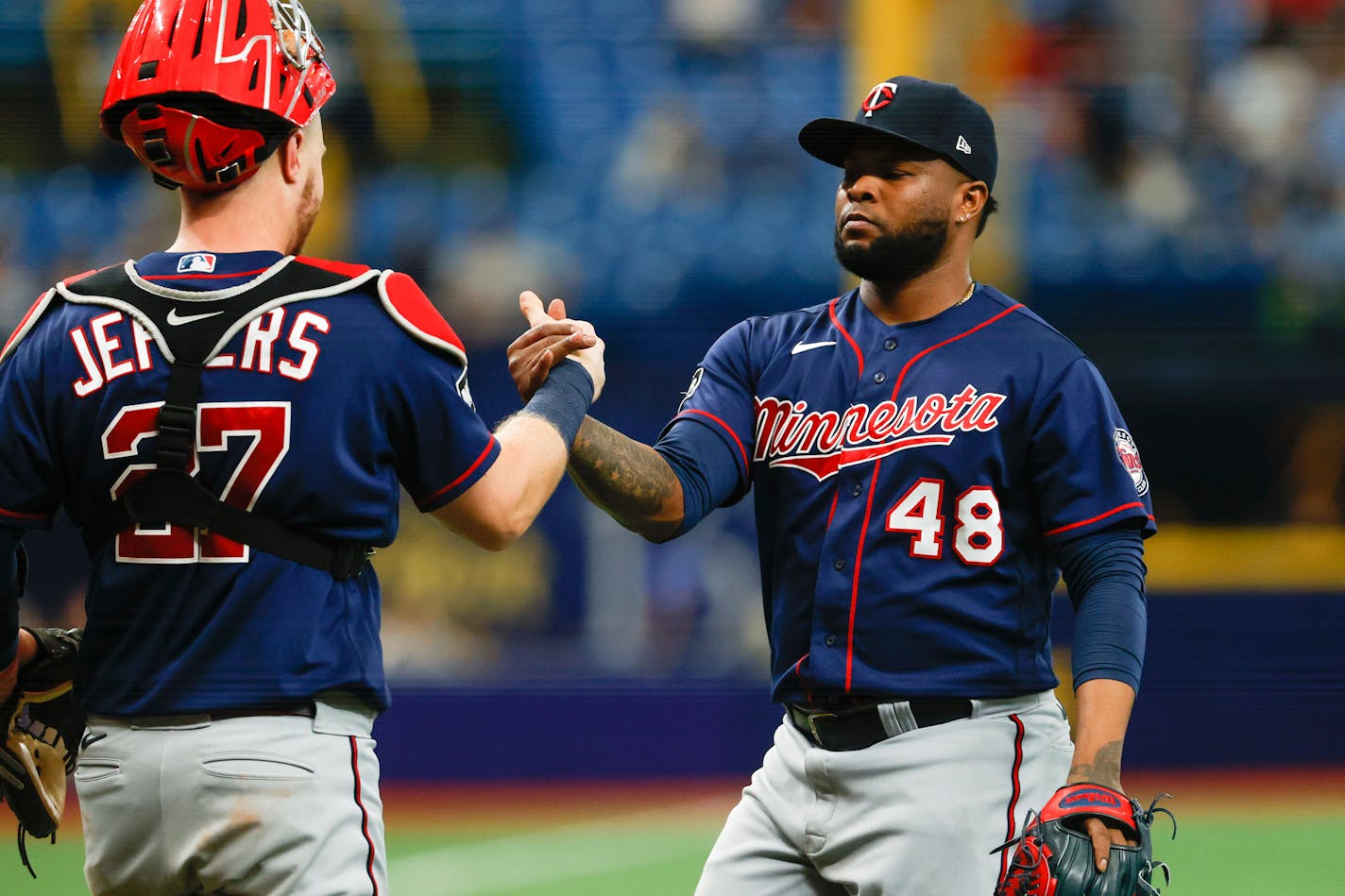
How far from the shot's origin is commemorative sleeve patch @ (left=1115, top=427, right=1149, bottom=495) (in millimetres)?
2578

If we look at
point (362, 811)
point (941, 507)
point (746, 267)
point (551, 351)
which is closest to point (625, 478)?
point (551, 351)

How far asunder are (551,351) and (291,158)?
576mm

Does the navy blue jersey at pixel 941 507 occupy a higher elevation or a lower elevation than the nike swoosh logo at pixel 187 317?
lower

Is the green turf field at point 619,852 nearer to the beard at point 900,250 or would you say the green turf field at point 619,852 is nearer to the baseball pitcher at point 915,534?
the baseball pitcher at point 915,534

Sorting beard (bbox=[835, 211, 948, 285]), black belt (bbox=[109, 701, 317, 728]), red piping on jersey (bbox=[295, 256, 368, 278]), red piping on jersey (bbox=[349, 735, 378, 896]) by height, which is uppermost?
red piping on jersey (bbox=[295, 256, 368, 278])

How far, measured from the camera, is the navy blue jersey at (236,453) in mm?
1864

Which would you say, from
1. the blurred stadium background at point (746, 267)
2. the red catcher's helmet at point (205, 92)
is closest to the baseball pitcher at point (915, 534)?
the red catcher's helmet at point (205, 92)

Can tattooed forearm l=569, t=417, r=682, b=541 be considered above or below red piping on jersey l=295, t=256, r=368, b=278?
below

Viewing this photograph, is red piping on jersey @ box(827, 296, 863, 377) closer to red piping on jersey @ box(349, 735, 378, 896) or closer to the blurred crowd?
red piping on jersey @ box(349, 735, 378, 896)

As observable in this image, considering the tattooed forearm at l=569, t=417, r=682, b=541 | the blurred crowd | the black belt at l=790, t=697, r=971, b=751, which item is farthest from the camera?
the blurred crowd

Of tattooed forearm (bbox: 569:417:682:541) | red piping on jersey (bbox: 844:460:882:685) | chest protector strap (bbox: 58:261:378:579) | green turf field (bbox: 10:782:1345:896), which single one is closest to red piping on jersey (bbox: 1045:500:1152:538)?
red piping on jersey (bbox: 844:460:882:685)

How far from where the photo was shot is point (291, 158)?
2043 millimetres

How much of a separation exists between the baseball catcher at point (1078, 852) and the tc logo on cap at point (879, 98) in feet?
4.05

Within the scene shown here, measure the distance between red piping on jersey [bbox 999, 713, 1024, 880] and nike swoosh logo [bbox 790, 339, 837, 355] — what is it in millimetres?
752
